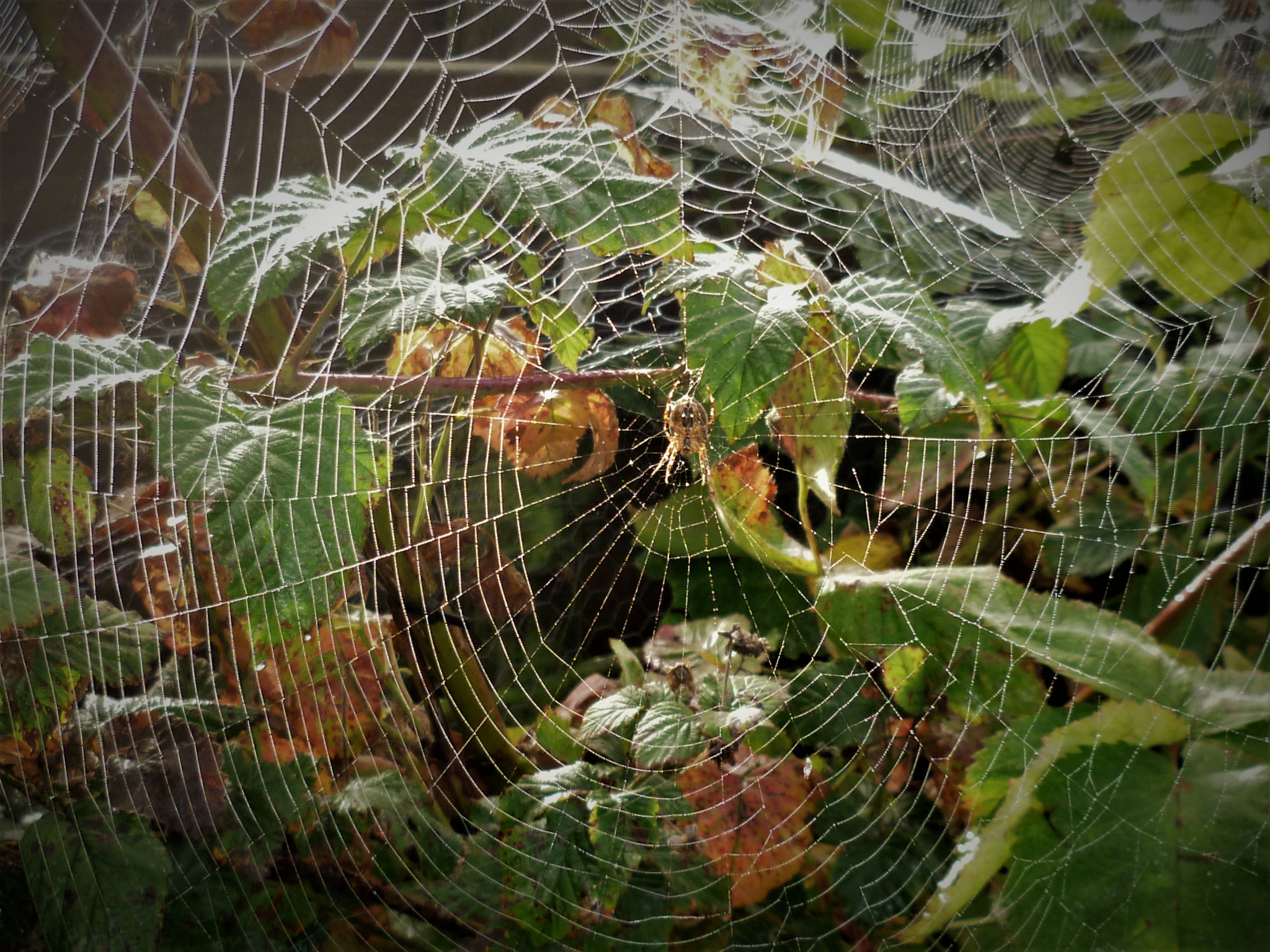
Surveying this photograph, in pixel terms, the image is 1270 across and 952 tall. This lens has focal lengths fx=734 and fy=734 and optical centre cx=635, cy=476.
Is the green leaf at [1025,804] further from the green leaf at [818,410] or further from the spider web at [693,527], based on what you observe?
the green leaf at [818,410]

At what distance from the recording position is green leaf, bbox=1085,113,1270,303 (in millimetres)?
484

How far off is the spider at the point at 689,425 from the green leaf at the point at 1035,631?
0.42 feet

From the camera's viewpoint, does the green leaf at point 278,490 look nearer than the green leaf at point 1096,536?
Yes

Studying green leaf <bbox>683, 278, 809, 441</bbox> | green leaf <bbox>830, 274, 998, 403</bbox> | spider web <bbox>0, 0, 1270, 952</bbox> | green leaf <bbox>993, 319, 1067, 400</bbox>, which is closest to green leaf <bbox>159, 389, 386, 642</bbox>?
spider web <bbox>0, 0, 1270, 952</bbox>

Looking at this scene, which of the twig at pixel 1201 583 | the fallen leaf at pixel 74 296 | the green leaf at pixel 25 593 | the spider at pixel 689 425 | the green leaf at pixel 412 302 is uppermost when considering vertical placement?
the fallen leaf at pixel 74 296

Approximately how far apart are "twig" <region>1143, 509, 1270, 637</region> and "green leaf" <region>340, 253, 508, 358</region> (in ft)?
1.55

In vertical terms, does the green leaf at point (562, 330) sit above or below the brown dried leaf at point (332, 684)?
above

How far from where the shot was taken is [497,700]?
51cm

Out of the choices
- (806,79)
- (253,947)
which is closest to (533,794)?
(253,947)

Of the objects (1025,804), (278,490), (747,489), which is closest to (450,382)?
(278,490)

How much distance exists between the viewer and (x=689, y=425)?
1.66ft

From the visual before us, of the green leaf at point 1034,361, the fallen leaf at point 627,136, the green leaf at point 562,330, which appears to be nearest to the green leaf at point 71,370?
the green leaf at point 562,330

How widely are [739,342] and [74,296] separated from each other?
43 centimetres

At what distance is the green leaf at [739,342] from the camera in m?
0.43
